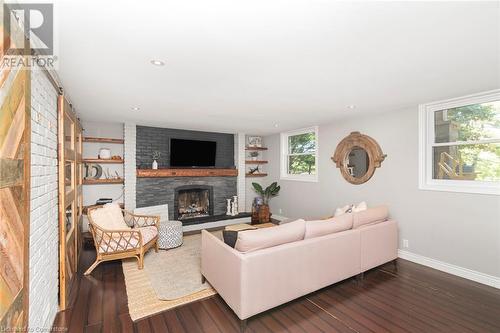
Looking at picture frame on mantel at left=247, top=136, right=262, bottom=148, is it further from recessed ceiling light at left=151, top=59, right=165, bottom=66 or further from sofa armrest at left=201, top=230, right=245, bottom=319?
recessed ceiling light at left=151, top=59, right=165, bottom=66

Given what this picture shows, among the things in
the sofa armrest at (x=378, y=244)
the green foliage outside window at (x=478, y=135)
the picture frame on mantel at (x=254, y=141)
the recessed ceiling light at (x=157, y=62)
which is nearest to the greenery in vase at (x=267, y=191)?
the picture frame on mantel at (x=254, y=141)

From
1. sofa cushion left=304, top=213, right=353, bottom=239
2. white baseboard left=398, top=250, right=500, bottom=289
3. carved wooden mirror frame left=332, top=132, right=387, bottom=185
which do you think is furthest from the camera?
carved wooden mirror frame left=332, top=132, right=387, bottom=185

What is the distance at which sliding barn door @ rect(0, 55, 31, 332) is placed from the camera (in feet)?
3.88

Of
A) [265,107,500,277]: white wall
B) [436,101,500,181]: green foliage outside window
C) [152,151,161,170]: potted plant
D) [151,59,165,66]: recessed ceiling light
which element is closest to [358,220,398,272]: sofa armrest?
[265,107,500,277]: white wall

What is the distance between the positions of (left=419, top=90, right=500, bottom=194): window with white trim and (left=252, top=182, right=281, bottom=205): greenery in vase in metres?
3.42

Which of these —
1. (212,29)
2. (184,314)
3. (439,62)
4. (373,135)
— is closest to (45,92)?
(212,29)

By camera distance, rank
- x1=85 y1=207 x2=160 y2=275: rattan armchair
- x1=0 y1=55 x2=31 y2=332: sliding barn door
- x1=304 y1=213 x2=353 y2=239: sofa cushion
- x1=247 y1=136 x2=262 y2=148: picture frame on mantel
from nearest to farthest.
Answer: x1=0 y1=55 x2=31 y2=332: sliding barn door, x1=304 y1=213 x2=353 y2=239: sofa cushion, x1=85 y1=207 x2=160 y2=275: rattan armchair, x1=247 y1=136 x2=262 y2=148: picture frame on mantel

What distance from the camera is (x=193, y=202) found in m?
5.91

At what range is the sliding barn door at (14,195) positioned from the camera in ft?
3.88

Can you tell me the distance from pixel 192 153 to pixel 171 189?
1.03 meters

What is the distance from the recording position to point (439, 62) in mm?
2021

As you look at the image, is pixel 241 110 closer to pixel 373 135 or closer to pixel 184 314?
pixel 373 135

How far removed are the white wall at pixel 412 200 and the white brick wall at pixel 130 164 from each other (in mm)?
4181

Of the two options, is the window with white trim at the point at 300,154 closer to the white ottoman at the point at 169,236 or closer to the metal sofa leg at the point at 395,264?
the metal sofa leg at the point at 395,264
